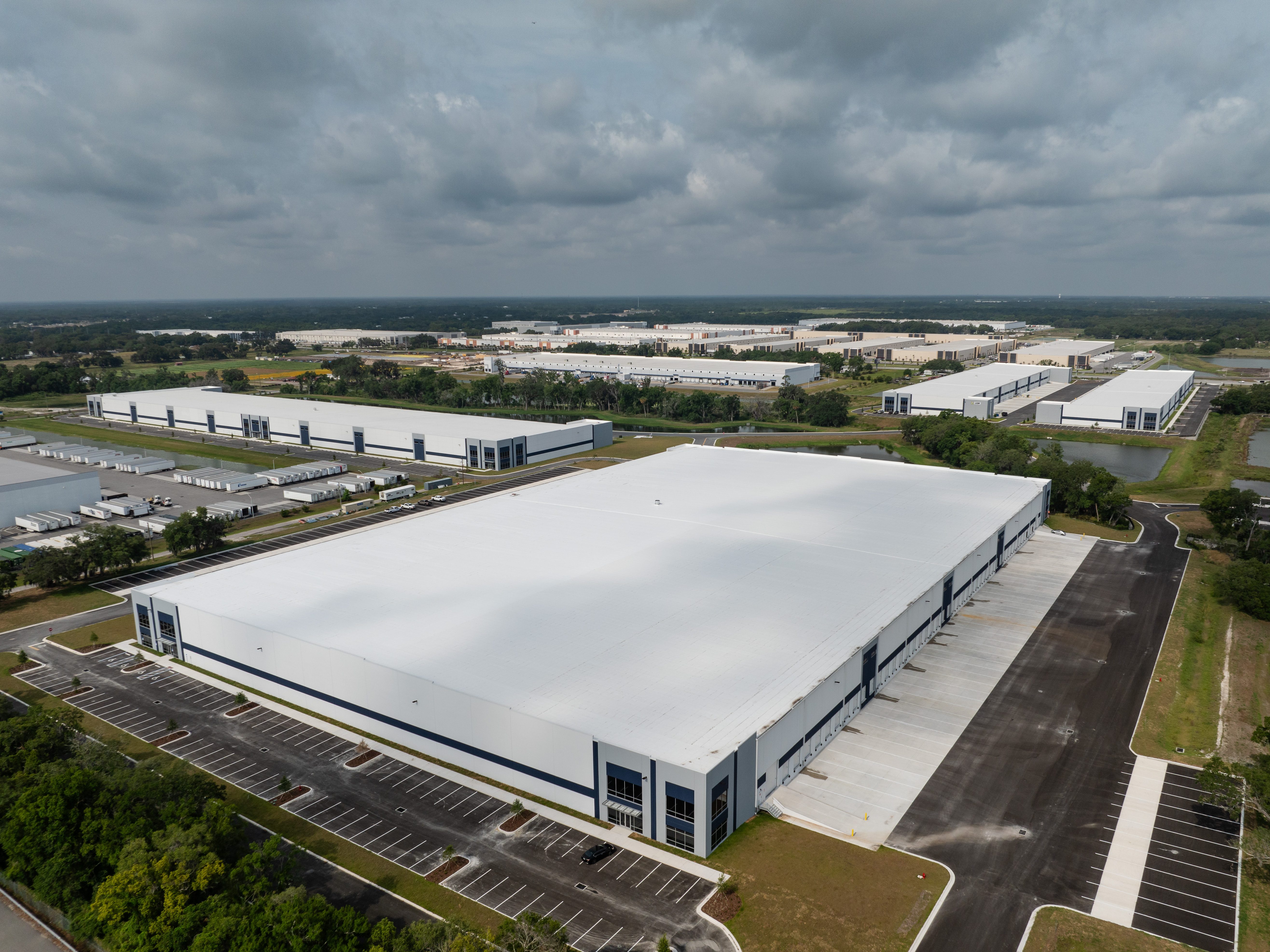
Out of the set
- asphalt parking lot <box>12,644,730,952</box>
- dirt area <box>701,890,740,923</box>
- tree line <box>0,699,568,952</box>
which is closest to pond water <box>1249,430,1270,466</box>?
dirt area <box>701,890,740,923</box>

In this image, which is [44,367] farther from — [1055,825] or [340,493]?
[1055,825]

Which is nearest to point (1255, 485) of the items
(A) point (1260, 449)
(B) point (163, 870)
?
(A) point (1260, 449)

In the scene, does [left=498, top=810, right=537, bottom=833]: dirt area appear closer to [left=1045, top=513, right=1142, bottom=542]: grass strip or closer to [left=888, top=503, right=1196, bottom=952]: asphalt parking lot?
[left=888, top=503, right=1196, bottom=952]: asphalt parking lot

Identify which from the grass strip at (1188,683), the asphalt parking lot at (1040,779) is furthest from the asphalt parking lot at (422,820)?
the grass strip at (1188,683)

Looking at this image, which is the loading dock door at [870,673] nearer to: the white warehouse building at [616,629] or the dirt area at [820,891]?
the white warehouse building at [616,629]

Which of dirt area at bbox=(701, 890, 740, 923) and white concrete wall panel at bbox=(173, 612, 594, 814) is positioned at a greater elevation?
white concrete wall panel at bbox=(173, 612, 594, 814)

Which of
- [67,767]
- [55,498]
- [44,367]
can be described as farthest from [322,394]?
[67,767]

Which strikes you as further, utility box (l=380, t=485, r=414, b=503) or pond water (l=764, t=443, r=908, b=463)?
pond water (l=764, t=443, r=908, b=463)
